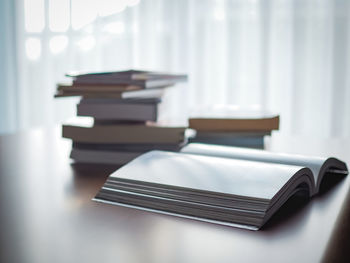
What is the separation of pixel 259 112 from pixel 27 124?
194 cm

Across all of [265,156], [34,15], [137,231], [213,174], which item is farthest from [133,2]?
[137,231]

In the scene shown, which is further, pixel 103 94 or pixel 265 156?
pixel 103 94

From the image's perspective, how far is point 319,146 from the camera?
1125 mm

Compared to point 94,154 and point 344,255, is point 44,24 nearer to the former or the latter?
point 94,154

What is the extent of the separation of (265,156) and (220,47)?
5.28ft

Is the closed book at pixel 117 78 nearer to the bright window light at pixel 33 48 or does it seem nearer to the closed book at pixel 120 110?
the closed book at pixel 120 110

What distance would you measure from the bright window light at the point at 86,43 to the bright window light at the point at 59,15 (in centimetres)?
10

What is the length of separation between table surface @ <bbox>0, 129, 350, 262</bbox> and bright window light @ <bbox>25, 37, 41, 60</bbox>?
198 cm

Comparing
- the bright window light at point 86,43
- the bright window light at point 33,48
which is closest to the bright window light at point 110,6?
the bright window light at point 86,43

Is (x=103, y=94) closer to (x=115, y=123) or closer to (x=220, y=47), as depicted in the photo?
(x=115, y=123)

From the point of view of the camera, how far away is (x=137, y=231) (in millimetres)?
567

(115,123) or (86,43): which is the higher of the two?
(86,43)

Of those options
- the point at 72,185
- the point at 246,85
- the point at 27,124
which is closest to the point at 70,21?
the point at 27,124

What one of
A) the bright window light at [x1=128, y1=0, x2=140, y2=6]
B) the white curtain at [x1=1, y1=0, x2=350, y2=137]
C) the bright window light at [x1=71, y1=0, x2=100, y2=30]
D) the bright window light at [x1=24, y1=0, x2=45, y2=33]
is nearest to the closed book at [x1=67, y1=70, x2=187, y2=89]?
the white curtain at [x1=1, y1=0, x2=350, y2=137]
